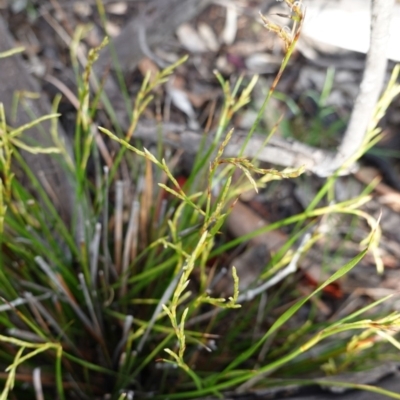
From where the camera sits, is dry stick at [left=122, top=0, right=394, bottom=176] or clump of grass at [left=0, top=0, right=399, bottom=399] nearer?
dry stick at [left=122, top=0, right=394, bottom=176]

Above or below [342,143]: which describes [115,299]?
below

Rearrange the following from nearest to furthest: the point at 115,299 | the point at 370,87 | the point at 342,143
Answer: the point at 370,87
the point at 342,143
the point at 115,299

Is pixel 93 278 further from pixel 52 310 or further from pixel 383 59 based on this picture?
pixel 383 59

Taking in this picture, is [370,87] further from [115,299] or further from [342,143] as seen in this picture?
[115,299]

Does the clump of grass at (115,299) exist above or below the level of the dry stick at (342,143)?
below

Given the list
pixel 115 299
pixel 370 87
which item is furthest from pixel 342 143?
pixel 115 299

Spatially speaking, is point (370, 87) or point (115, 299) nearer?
point (370, 87)

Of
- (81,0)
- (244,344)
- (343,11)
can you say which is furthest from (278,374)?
(81,0)

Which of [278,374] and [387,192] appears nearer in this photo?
[278,374]
